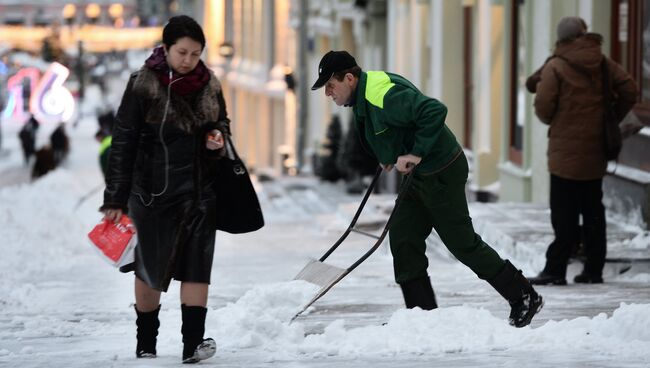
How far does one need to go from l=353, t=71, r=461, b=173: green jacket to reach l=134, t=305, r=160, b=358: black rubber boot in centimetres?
134

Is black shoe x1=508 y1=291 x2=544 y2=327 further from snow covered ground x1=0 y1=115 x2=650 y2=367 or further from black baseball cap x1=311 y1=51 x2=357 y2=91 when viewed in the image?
black baseball cap x1=311 y1=51 x2=357 y2=91

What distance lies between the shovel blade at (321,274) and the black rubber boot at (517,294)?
0.77 meters

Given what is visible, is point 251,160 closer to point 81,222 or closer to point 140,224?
point 81,222

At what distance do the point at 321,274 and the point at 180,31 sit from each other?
1552mm

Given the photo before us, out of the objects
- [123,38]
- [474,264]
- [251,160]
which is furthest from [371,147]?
[123,38]

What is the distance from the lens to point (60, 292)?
1199 centimetres

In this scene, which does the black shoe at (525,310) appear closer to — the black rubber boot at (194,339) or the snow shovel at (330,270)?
the snow shovel at (330,270)

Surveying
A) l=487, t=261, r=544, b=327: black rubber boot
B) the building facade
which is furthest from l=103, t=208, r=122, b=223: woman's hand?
the building facade

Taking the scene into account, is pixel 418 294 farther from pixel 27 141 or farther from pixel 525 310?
pixel 27 141

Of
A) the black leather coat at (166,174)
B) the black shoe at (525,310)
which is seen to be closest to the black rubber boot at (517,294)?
the black shoe at (525,310)

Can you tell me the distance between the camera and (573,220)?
34.6 ft

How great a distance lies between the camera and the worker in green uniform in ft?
25.9

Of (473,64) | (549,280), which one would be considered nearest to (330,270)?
(549,280)

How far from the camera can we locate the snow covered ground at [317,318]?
24.8ft
